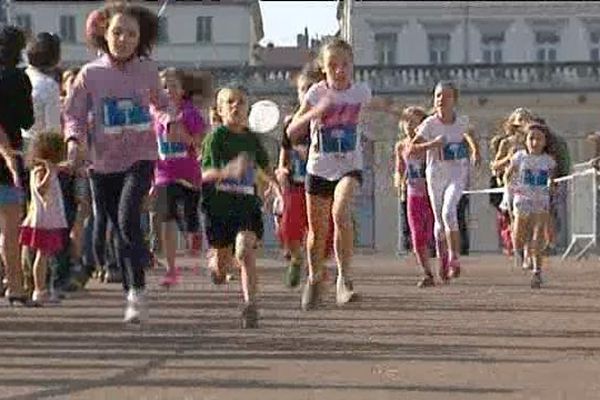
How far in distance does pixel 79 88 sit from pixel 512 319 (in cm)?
285

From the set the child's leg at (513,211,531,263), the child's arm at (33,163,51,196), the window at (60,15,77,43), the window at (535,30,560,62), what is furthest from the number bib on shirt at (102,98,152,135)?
the window at (60,15,77,43)

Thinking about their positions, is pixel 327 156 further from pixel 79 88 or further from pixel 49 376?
pixel 49 376

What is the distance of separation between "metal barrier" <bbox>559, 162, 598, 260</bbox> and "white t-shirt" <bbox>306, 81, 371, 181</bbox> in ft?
46.6

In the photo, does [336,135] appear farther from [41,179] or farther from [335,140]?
[41,179]

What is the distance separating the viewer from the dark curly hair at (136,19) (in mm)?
11133

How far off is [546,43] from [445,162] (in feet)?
197

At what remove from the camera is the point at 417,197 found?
1772cm

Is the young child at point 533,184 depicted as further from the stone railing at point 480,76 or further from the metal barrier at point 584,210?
the stone railing at point 480,76

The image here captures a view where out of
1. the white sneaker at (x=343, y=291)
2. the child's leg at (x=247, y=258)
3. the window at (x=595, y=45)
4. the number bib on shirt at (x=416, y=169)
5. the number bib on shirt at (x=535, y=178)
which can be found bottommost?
the white sneaker at (x=343, y=291)

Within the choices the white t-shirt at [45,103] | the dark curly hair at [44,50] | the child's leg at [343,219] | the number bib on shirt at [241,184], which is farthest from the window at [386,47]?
the number bib on shirt at [241,184]

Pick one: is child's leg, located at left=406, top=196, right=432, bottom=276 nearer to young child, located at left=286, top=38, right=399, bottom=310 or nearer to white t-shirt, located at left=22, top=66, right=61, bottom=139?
young child, located at left=286, top=38, right=399, bottom=310

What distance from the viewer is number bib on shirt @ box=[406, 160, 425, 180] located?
1788 centimetres

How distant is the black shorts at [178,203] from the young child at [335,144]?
3.13 meters

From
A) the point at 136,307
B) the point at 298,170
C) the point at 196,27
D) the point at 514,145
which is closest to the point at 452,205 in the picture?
the point at 298,170
